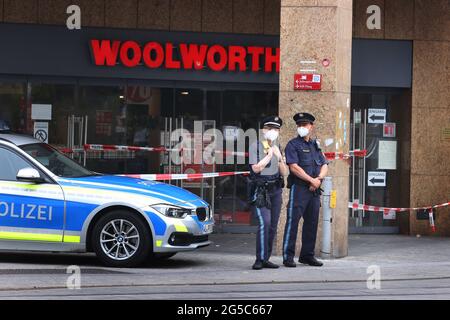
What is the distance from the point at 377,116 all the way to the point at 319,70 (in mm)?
4426

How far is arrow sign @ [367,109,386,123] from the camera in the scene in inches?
671

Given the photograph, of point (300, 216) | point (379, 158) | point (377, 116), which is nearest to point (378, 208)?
point (379, 158)

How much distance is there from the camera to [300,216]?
38.5 ft

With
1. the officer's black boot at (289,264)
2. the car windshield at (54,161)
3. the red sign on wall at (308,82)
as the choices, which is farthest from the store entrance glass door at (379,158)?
the car windshield at (54,161)

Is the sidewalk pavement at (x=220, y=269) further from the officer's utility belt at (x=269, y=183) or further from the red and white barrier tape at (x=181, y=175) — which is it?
the red and white barrier tape at (x=181, y=175)

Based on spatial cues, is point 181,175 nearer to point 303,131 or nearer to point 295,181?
point 295,181

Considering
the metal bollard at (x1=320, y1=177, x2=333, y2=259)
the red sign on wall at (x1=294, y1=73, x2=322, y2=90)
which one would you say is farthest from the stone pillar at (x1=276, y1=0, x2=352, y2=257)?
the metal bollard at (x1=320, y1=177, x2=333, y2=259)

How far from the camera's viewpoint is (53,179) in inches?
446

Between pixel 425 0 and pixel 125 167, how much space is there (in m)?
6.11

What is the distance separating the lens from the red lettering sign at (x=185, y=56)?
16.0 metres

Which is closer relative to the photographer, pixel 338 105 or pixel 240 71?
pixel 338 105

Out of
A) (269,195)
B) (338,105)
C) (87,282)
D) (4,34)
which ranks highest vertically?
(4,34)

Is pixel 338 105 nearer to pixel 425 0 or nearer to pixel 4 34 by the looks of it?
pixel 425 0
